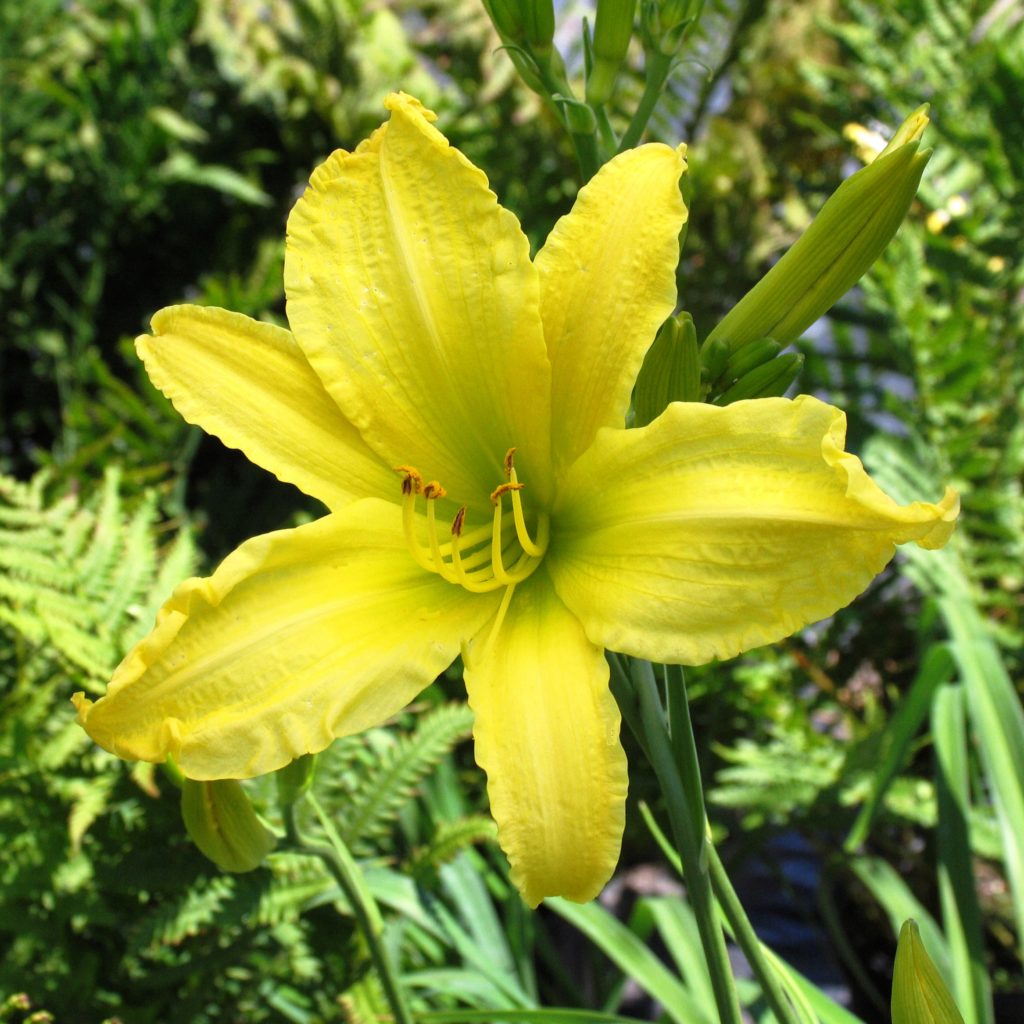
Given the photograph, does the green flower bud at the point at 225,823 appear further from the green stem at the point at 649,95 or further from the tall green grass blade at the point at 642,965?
the green stem at the point at 649,95

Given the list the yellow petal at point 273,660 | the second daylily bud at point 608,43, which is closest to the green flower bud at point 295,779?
the yellow petal at point 273,660

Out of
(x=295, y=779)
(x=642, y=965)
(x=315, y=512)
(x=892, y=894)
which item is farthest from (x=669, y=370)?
(x=315, y=512)

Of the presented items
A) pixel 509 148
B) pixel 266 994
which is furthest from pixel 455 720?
pixel 509 148

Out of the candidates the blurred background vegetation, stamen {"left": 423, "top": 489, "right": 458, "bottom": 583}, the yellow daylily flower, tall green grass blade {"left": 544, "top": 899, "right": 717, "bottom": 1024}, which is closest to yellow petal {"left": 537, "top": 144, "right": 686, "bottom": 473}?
the yellow daylily flower

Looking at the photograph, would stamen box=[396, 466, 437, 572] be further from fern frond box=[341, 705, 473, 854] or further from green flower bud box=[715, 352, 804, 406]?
fern frond box=[341, 705, 473, 854]

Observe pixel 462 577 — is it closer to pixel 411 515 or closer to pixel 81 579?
pixel 411 515

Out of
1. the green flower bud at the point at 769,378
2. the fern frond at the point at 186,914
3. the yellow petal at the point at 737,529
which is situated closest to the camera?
the yellow petal at the point at 737,529

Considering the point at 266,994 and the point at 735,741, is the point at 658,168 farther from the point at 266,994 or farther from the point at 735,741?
the point at 735,741
